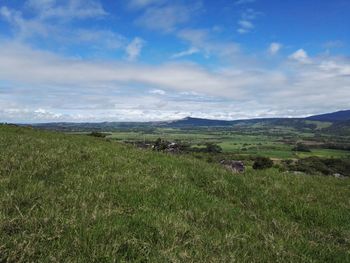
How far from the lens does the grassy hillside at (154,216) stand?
5770 millimetres

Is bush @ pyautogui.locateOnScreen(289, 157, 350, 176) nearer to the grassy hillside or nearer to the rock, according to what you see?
the rock

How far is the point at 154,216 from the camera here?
24.8 ft

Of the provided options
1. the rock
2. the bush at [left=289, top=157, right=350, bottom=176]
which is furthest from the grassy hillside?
the bush at [left=289, top=157, right=350, bottom=176]

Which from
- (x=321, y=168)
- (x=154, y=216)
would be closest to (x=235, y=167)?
(x=154, y=216)

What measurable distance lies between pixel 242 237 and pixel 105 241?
276 cm

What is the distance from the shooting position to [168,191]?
10.0m

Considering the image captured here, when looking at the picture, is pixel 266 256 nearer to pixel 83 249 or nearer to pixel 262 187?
pixel 83 249

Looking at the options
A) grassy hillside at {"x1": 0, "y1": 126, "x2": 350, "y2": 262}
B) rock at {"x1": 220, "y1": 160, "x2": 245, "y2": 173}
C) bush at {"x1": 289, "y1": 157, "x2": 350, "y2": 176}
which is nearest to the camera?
grassy hillside at {"x1": 0, "y1": 126, "x2": 350, "y2": 262}

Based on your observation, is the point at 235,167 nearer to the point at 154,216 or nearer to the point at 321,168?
the point at 154,216

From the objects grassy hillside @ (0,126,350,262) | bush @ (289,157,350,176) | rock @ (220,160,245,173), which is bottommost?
bush @ (289,157,350,176)

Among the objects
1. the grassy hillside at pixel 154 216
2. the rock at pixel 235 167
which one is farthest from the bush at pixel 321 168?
the grassy hillside at pixel 154 216

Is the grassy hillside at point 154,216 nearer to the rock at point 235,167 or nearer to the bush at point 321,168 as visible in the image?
the rock at point 235,167

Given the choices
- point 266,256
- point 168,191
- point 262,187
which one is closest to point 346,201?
point 262,187

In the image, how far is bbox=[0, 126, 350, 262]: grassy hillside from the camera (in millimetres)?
5770
